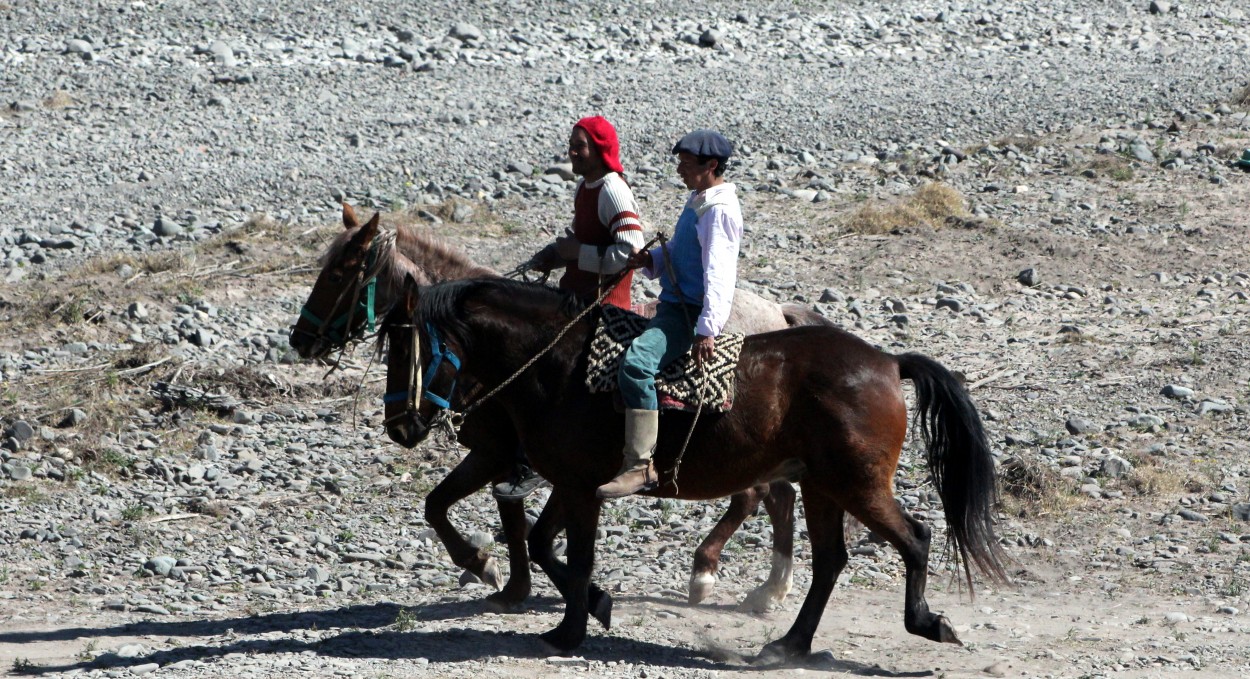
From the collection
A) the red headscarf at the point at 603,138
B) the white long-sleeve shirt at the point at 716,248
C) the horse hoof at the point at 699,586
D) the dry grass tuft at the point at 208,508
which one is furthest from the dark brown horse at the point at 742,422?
the dry grass tuft at the point at 208,508

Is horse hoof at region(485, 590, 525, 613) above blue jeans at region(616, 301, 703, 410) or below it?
below

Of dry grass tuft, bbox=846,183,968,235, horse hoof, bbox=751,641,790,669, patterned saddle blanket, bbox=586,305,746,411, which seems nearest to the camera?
patterned saddle blanket, bbox=586,305,746,411

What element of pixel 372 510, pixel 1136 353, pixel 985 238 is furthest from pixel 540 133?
pixel 372 510

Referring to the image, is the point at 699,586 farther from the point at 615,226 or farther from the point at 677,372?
the point at 615,226

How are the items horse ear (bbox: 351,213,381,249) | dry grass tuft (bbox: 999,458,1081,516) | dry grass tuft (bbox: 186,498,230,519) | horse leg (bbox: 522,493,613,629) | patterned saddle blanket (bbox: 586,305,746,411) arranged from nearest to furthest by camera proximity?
1. patterned saddle blanket (bbox: 586,305,746,411)
2. horse leg (bbox: 522,493,613,629)
3. horse ear (bbox: 351,213,381,249)
4. dry grass tuft (bbox: 186,498,230,519)
5. dry grass tuft (bbox: 999,458,1081,516)

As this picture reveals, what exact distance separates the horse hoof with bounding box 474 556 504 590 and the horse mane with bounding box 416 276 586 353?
4.34 ft

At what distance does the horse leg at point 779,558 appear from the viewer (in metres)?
7.45

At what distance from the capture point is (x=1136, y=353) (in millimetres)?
11305

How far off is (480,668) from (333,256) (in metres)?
2.19

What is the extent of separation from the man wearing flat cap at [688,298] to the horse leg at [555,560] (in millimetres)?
523

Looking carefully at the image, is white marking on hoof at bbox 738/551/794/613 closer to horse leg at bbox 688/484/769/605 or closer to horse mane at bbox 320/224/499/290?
horse leg at bbox 688/484/769/605

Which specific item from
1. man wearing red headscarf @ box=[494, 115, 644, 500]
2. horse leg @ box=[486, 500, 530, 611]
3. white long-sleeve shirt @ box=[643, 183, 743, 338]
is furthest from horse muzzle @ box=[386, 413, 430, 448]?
white long-sleeve shirt @ box=[643, 183, 743, 338]

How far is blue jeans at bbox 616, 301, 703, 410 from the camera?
6211 mm

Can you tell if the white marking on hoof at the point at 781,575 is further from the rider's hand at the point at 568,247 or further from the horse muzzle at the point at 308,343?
the horse muzzle at the point at 308,343
